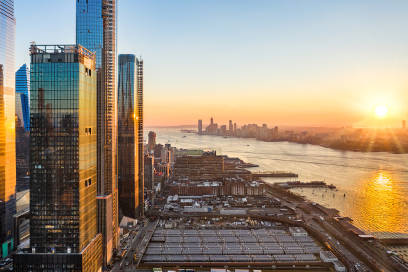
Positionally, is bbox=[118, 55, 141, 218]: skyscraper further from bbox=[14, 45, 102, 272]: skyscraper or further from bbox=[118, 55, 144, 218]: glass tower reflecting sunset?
bbox=[14, 45, 102, 272]: skyscraper

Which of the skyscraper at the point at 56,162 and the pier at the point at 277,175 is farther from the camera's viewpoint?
the pier at the point at 277,175

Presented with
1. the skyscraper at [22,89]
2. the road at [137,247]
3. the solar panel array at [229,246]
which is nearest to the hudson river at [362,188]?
the solar panel array at [229,246]

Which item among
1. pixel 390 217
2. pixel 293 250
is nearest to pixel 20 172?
pixel 293 250

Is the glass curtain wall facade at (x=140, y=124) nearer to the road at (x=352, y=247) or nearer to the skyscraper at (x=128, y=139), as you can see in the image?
the skyscraper at (x=128, y=139)

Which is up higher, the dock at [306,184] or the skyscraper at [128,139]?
the skyscraper at [128,139]

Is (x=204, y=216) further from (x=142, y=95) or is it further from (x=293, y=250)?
(x=142, y=95)

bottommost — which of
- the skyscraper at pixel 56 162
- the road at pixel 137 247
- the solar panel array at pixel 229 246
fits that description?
the road at pixel 137 247

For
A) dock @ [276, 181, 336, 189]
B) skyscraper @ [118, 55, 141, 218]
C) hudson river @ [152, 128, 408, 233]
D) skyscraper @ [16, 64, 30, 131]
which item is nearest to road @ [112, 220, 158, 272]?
skyscraper @ [118, 55, 141, 218]

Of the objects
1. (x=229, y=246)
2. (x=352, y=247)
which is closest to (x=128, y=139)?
(x=229, y=246)
